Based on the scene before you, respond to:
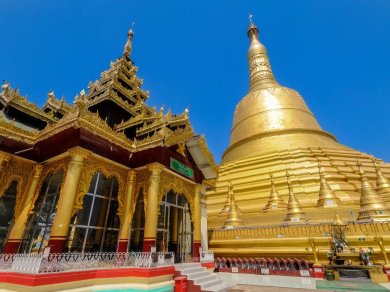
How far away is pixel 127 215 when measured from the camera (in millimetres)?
9312

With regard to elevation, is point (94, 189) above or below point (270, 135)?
below

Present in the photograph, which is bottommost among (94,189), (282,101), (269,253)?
(269,253)

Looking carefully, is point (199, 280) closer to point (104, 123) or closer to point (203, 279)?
point (203, 279)

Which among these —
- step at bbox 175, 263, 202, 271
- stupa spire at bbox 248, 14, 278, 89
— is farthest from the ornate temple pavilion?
stupa spire at bbox 248, 14, 278, 89

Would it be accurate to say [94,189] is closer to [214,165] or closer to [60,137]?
[60,137]

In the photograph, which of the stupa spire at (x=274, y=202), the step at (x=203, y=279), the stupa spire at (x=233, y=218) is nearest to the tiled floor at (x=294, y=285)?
the step at (x=203, y=279)

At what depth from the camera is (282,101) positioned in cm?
2602

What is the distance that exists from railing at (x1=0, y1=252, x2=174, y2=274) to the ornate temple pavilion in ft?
2.14

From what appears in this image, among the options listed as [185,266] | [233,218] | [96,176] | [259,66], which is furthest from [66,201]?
[259,66]

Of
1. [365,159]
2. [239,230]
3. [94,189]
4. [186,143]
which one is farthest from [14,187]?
[365,159]

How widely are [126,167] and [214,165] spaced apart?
4.67 m

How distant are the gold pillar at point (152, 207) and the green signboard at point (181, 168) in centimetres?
90

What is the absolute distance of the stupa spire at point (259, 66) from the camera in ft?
100

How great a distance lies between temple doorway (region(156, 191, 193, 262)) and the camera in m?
11.1
